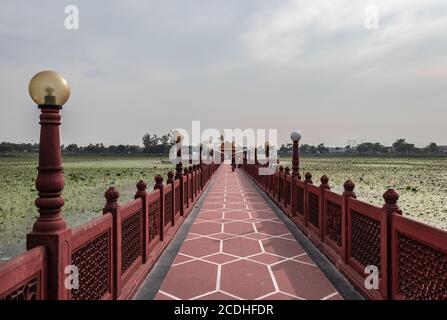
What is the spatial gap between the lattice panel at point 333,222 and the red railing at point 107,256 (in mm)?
2856

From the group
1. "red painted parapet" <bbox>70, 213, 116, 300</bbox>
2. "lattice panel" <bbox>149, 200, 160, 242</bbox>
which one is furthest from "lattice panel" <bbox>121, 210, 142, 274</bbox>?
"lattice panel" <bbox>149, 200, 160, 242</bbox>

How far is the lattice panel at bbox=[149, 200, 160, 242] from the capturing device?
5.49 metres

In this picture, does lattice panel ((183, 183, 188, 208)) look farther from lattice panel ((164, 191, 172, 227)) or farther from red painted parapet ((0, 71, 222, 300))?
red painted parapet ((0, 71, 222, 300))

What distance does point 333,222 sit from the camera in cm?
554

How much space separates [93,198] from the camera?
17297 millimetres

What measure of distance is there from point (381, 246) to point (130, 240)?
293 cm

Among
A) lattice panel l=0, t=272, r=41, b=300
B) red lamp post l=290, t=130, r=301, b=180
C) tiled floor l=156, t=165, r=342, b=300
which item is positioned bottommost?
tiled floor l=156, t=165, r=342, b=300

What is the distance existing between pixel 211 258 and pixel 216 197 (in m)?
7.96

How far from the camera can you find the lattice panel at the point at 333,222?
5270 millimetres

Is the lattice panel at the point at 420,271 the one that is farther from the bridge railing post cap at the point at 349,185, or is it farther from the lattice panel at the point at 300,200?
the lattice panel at the point at 300,200

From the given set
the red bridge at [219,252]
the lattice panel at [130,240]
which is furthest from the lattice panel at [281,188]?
the lattice panel at [130,240]
